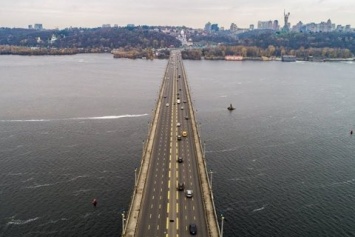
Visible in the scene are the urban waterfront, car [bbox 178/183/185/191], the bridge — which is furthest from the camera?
the urban waterfront

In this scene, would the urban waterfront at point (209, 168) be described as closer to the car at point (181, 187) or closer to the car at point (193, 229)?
the car at point (181, 187)

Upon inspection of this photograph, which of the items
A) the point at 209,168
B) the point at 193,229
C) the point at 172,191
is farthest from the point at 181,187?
the point at 209,168

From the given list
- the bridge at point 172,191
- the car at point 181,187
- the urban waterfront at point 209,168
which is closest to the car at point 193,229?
the bridge at point 172,191

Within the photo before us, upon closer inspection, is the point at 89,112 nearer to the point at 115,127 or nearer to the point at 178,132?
the point at 115,127

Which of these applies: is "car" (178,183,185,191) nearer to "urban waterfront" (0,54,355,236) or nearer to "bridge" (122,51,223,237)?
"bridge" (122,51,223,237)

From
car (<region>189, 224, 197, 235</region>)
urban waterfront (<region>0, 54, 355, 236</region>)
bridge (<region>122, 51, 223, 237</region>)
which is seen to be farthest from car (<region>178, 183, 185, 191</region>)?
car (<region>189, 224, 197, 235</region>)

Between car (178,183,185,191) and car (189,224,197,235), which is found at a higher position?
car (178,183,185,191)

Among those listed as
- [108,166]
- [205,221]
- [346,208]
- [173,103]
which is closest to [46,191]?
[108,166]

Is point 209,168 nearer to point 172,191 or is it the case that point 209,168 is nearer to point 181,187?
point 181,187
